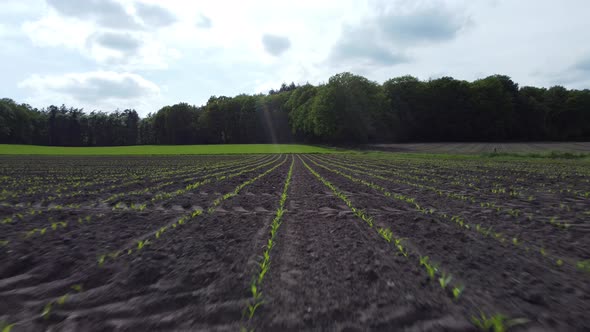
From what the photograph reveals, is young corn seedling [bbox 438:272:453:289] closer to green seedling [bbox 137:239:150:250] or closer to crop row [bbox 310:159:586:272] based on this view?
crop row [bbox 310:159:586:272]

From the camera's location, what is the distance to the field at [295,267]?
2785mm

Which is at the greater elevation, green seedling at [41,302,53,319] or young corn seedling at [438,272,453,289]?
green seedling at [41,302,53,319]

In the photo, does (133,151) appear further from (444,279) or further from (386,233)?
(444,279)

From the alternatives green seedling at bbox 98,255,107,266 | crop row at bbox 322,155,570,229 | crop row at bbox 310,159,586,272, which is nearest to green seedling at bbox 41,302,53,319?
green seedling at bbox 98,255,107,266

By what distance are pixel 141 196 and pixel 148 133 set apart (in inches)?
4588

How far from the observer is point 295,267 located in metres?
3.96

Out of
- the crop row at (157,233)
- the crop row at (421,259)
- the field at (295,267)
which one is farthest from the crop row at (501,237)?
the crop row at (157,233)

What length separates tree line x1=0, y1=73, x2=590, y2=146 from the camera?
213 ft

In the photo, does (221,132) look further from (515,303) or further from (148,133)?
(515,303)

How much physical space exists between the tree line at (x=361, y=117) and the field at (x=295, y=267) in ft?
188

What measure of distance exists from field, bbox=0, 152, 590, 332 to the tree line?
57449 millimetres

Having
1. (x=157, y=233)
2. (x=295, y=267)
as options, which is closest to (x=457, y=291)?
(x=295, y=267)

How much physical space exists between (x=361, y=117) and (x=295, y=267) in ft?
202

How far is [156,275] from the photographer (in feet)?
12.1
